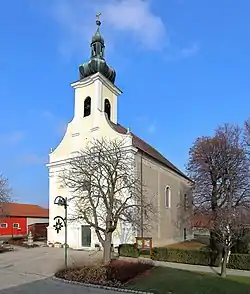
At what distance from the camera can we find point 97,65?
1527 inches

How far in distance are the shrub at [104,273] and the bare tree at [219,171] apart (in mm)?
14669

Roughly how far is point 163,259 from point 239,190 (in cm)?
1055

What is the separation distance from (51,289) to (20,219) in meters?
50.0

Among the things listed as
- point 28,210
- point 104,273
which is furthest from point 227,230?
point 28,210

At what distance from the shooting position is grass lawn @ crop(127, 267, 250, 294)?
14914 millimetres

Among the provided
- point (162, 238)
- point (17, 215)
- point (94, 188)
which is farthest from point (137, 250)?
point (17, 215)

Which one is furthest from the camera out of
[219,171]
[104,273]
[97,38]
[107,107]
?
[97,38]

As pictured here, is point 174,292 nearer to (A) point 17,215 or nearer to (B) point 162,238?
(B) point 162,238

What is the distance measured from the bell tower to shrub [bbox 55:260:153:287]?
1980cm

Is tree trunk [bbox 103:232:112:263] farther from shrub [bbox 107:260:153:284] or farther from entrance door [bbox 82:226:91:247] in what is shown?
entrance door [bbox 82:226:91:247]

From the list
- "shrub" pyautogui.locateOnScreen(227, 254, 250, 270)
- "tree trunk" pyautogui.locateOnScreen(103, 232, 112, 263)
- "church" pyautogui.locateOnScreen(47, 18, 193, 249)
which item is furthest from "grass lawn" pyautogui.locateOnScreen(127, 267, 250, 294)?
"church" pyautogui.locateOnScreen(47, 18, 193, 249)

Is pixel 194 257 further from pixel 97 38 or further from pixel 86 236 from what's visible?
pixel 97 38

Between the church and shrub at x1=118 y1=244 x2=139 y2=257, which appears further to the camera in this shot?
the church

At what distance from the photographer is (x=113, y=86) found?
40000mm
